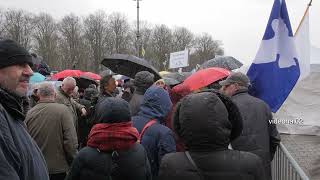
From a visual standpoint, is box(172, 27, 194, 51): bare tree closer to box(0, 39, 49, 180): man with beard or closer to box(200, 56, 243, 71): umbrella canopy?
box(200, 56, 243, 71): umbrella canopy

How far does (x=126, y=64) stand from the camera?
8.63 meters

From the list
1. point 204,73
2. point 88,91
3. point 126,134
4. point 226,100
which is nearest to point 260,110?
point 204,73

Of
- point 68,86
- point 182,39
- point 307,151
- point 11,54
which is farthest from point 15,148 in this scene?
point 182,39

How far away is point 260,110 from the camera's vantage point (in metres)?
A: 4.93

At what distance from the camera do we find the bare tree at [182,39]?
7931 cm

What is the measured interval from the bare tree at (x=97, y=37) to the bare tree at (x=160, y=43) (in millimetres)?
7358

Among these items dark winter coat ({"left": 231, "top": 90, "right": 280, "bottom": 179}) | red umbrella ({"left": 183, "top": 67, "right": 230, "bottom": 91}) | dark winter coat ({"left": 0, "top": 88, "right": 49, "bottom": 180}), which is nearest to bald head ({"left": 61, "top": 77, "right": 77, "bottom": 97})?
red umbrella ({"left": 183, "top": 67, "right": 230, "bottom": 91})

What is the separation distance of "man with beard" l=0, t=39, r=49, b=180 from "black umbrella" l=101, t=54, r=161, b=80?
5453 millimetres

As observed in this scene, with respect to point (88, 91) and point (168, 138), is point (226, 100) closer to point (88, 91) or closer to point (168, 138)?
point (168, 138)

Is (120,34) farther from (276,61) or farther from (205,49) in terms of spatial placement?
(276,61)

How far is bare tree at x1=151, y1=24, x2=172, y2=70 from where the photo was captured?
2829 inches

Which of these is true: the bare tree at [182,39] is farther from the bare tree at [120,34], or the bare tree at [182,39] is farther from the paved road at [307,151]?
the paved road at [307,151]

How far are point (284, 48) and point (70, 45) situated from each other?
6121 centimetres

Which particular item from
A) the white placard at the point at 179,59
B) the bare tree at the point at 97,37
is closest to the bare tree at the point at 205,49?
the bare tree at the point at 97,37
